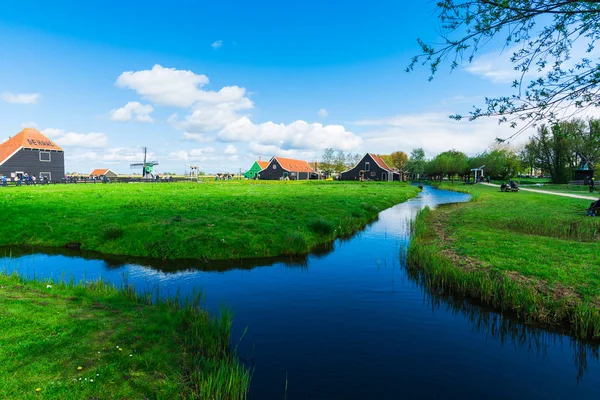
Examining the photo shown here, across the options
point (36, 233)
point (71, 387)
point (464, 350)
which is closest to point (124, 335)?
point (71, 387)

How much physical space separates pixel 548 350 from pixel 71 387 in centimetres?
918

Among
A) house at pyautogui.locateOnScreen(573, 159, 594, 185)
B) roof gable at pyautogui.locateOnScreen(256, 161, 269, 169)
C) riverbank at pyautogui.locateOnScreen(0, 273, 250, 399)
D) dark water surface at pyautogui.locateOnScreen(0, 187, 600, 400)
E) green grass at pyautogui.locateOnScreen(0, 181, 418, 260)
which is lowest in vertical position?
dark water surface at pyautogui.locateOnScreen(0, 187, 600, 400)

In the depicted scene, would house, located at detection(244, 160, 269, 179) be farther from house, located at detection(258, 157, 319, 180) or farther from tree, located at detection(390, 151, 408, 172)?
tree, located at detection(390, 151, 408, 172)

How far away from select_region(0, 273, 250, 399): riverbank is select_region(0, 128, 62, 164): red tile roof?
219ft

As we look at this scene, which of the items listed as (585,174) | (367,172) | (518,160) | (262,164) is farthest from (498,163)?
(262,164)

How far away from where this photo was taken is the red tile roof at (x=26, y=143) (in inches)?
2263

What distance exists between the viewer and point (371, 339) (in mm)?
7402

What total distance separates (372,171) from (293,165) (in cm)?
2609

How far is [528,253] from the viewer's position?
11930mm

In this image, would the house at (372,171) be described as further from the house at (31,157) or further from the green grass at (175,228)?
the house at (31,157)

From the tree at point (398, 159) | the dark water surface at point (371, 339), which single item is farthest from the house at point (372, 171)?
the dark water surface at point (371, 339)

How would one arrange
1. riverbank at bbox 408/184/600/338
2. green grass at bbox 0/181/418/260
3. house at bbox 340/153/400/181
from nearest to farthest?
riverbank at bbox 408/184/600/338, green grass at bbox 0/181/418/260, house at bbox 340/153/400/181

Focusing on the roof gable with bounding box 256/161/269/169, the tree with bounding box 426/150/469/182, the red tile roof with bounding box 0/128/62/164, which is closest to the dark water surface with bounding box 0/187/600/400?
the red tile roof with bounding box 0/128/62/164

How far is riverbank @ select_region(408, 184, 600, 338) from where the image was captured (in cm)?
820
